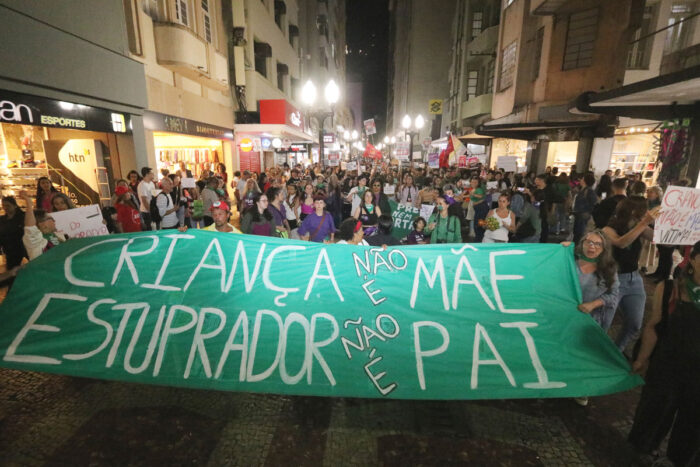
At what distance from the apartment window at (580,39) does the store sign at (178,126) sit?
16.3 metres

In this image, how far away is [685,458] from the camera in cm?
270

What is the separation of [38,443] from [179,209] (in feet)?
21.8

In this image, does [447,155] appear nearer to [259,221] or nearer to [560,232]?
[560,232]

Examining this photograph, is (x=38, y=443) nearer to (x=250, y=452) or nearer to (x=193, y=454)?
(x=193, y=454)

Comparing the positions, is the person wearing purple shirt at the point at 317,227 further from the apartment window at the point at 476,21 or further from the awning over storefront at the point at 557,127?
the apartment window at the point at 476,21

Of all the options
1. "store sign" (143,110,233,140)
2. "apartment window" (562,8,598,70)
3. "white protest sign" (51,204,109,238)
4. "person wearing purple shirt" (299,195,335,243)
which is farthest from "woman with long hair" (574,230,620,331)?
"apartment window" (562,8,598,70)

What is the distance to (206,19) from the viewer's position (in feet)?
48.8

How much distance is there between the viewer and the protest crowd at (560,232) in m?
2.70

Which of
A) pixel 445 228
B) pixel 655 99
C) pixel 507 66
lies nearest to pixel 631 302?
pixel 445 228

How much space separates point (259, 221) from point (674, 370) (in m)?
5.25

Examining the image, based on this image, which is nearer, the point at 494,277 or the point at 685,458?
the point at 685,458

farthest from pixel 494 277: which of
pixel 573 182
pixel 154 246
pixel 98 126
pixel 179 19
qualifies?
pixel 179 19

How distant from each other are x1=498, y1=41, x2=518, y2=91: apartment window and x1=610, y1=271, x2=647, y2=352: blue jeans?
17.8m

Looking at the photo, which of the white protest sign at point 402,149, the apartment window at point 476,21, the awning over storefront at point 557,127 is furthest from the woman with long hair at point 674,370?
the apartment window at point 476,21
